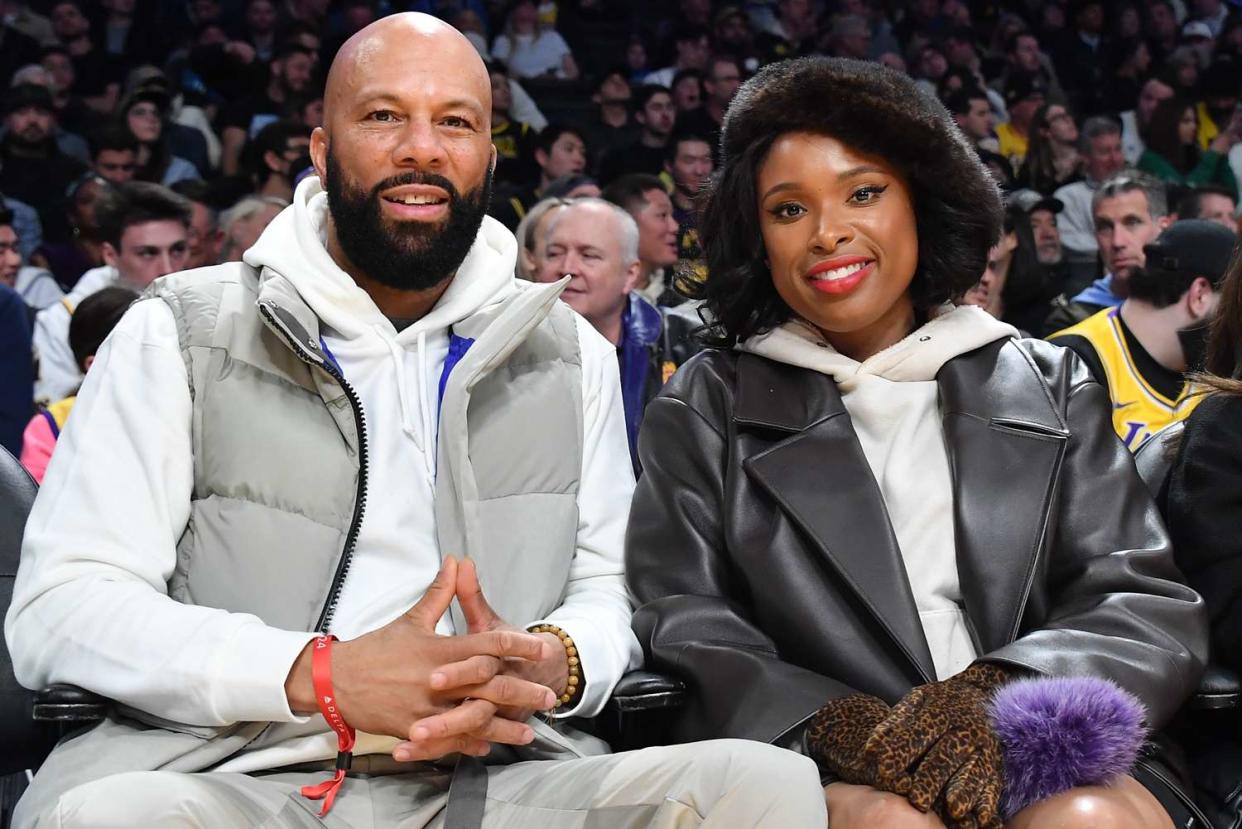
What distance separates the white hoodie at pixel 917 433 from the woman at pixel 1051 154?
22.3ft

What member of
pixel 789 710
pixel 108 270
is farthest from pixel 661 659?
pixel 108 270

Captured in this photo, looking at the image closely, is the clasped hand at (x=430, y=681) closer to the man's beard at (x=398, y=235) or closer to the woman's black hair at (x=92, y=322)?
the man's beard at (x=398, y=235)

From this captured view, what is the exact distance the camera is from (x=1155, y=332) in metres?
4.22

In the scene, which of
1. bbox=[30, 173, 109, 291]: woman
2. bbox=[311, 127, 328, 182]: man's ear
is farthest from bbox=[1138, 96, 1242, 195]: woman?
bbox=[311, 127, 328, 182]: man's ear

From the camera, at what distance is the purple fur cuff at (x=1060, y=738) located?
199cm

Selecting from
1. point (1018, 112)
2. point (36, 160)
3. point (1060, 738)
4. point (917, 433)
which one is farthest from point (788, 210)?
point (1018, 112)

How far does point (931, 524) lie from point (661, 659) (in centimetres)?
49

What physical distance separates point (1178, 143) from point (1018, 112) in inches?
42.8

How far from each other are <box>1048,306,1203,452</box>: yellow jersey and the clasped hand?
239cm

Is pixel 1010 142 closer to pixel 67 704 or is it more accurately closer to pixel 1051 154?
pixel 1051 154

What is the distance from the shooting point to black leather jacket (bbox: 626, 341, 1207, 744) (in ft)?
7.44

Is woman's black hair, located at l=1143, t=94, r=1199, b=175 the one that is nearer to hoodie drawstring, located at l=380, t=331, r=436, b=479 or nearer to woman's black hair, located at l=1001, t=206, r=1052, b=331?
woman's black hair, located at l=1001, t=206, r=1052, b=331

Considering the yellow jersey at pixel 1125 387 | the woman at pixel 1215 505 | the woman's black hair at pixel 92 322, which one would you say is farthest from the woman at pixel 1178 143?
the woman at pixel 1215 505

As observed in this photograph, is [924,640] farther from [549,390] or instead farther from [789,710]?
[549,390]
